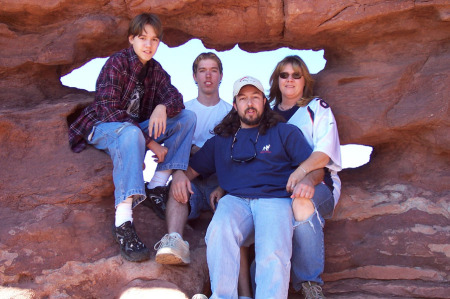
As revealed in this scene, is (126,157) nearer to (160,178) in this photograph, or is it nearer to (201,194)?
(160,178)

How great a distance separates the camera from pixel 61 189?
4.33 meters

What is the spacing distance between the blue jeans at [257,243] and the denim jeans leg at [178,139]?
68 centimetres

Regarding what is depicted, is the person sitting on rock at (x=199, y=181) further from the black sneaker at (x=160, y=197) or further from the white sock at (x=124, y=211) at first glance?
the white sock at (x=124, y=211)

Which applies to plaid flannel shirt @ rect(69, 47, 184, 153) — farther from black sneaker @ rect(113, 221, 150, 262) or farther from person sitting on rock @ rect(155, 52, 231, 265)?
black sneaker @ rect(113, 221, 150, 262)

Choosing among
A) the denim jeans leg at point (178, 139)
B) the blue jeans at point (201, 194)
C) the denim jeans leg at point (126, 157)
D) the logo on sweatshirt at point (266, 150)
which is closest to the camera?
the denim jeans leg at point (126, 157)

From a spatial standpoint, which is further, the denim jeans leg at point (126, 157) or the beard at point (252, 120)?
the beard at point (252, 120)

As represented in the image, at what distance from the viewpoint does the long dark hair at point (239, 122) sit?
426cm

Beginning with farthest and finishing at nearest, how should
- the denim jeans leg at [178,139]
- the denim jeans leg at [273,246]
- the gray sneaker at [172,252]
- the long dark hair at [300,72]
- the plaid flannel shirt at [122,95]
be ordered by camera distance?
the long dark hair at [300,72] < the denim jeans leg at [178,139] < the plaid flannel shirt at [122,95] < the gray sneaker at [172,252] < the denim jeans leg at [273,246]

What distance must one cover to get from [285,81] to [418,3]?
4.80 ft

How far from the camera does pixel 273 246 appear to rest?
3529 mm

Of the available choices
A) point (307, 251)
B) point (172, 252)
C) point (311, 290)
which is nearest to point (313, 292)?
point (311, 290)

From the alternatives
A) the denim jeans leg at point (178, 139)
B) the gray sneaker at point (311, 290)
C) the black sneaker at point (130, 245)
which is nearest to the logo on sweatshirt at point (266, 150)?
the denim jeans leg at point (178, 139)

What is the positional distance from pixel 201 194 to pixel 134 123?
0.95 meters

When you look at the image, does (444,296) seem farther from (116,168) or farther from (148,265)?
(116,168)
